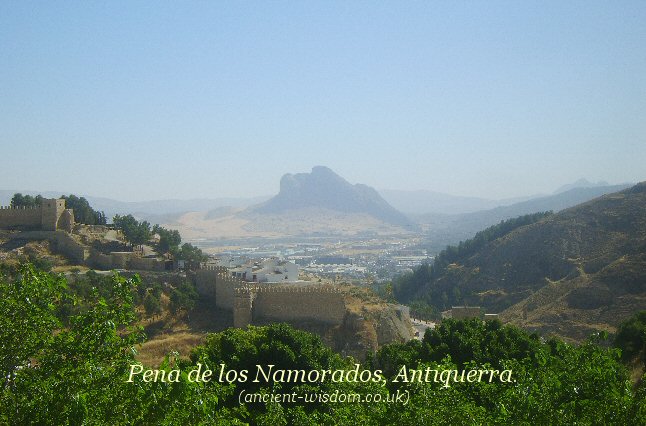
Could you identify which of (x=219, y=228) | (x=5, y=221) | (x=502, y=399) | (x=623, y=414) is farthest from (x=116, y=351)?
(x=219, y=228)

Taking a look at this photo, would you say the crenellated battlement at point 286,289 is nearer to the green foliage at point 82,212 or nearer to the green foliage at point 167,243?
the green foliage at point 167,243

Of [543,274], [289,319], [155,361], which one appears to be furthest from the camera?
[543,274]

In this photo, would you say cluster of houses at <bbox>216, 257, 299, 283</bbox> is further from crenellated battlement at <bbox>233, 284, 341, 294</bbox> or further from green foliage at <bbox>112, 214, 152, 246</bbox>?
green foliage at <bbox>112, 214, 152, 246</bbox>

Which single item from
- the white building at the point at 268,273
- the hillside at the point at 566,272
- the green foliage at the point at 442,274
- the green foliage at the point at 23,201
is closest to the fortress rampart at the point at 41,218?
the green foliage at the point at 23,201

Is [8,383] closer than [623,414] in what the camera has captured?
Yes

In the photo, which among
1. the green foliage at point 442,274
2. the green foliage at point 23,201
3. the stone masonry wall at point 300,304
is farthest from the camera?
the green foliage at point 442,274

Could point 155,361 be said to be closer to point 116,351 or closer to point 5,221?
point 116,351

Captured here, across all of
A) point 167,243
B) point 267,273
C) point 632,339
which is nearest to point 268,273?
point 267,273
